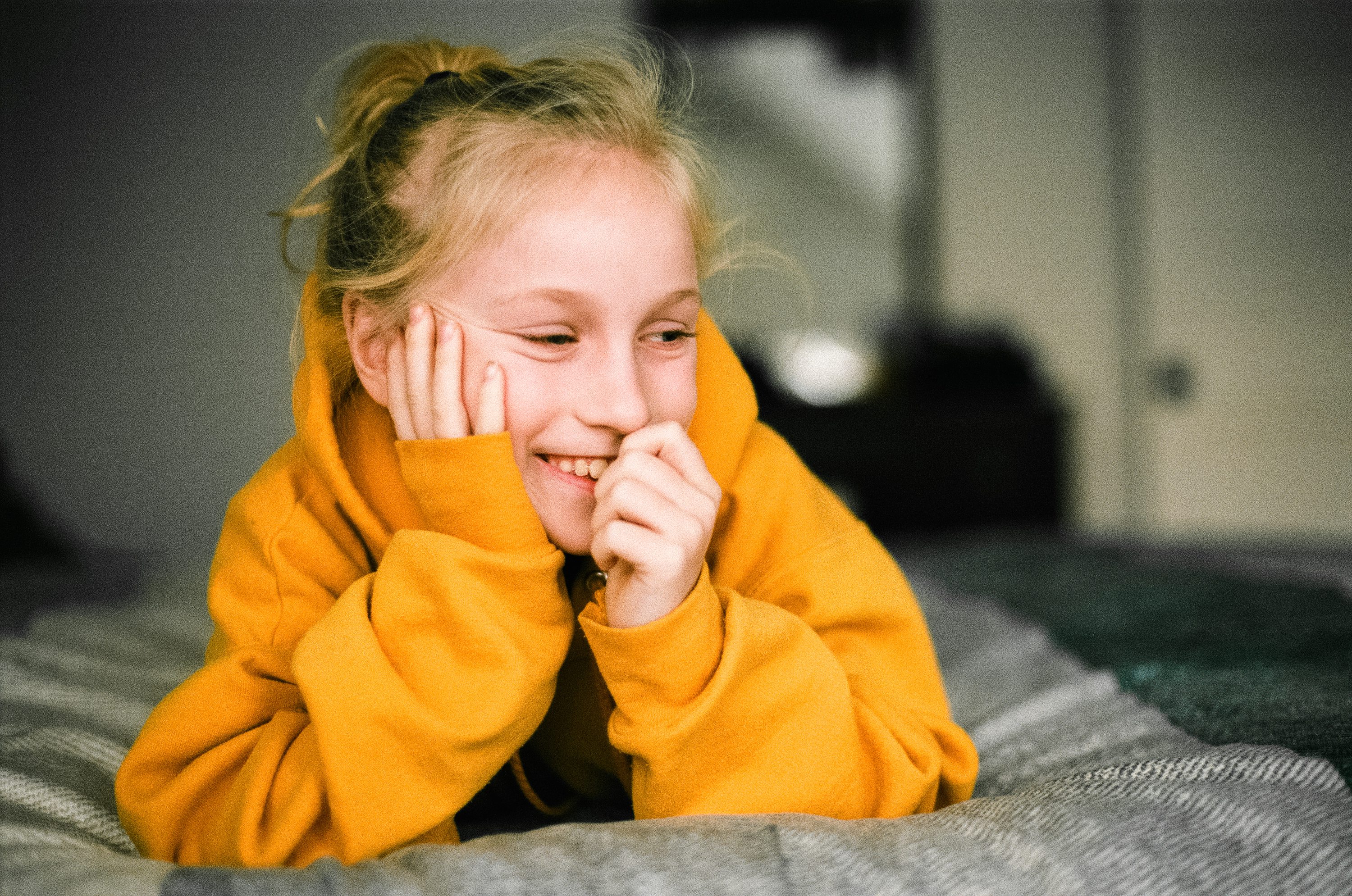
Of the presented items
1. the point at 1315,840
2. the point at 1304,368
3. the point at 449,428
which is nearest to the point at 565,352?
the point at 449,428

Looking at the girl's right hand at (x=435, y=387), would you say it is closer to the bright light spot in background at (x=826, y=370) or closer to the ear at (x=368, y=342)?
the ear at (x=368, y=342)

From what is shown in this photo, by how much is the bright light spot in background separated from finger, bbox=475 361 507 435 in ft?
7.44

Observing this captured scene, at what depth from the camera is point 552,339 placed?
0.65 m

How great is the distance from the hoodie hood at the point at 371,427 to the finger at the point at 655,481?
17 cm

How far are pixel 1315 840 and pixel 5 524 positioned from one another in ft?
6.74

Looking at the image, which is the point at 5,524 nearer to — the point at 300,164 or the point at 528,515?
the point at 300,164

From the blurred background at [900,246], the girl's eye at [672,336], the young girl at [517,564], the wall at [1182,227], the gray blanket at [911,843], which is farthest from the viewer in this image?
the wall at [1182,227]

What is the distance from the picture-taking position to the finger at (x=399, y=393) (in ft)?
2.17

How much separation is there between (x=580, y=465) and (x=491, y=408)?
72 millimetres

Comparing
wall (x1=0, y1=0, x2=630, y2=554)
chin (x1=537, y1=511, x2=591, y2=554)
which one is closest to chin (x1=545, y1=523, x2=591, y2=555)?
chin (x1=537, y1=511, x2=591, y2=554)

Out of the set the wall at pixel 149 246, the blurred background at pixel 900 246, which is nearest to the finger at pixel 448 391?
the blurred background at pixel 900 246

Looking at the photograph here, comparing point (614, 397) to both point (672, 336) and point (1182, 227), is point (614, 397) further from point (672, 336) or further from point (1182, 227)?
point (1182, 227)

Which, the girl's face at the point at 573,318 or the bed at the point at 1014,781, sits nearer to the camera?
the bed at the point at 1014,781

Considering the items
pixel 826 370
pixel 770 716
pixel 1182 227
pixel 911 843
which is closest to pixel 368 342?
pixel 770 716
